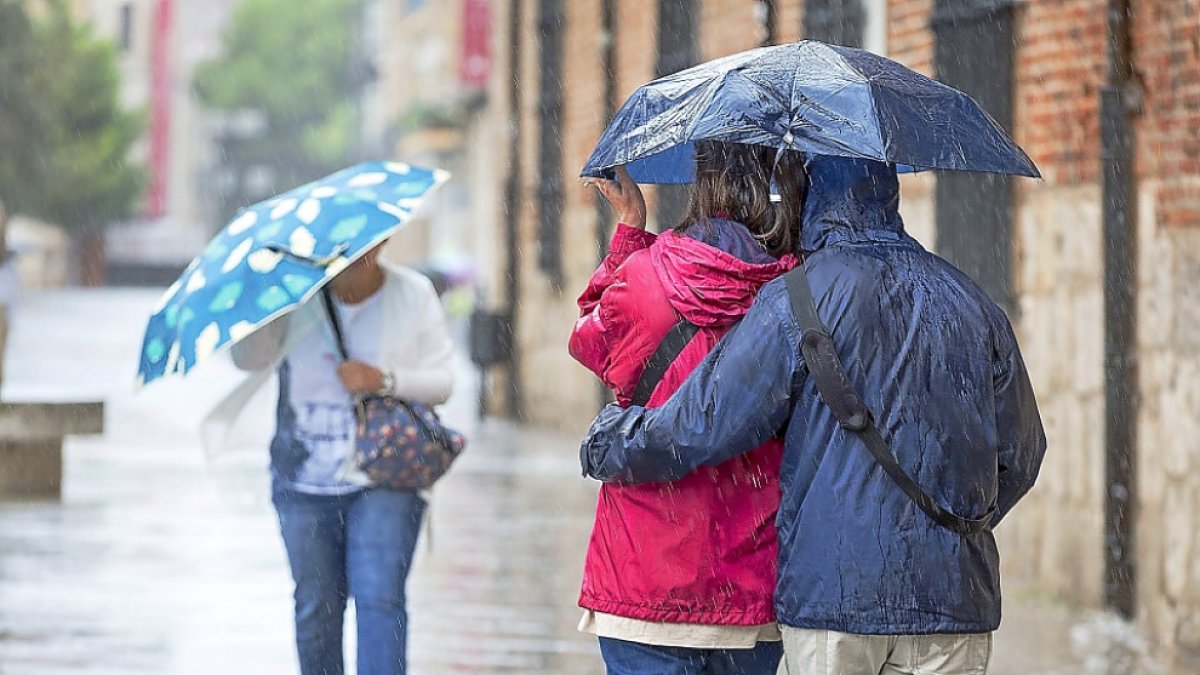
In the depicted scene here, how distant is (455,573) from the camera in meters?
9.91

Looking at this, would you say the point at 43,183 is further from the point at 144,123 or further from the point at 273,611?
the point at 273,611

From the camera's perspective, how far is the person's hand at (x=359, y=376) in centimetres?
549

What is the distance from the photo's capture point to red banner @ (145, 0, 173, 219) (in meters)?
102

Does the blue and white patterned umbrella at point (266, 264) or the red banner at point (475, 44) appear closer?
the blue and white patterned umbrella at point (266, 264)

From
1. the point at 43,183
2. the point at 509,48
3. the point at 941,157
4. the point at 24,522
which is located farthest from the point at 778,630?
the point at 43,183

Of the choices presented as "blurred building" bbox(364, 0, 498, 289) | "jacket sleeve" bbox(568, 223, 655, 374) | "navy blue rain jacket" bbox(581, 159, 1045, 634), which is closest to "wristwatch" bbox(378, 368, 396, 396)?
"jacket sleeve" bbox(568, 223, 655, 374)

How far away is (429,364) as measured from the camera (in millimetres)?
5648

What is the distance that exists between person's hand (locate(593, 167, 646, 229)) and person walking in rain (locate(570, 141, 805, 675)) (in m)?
0.23

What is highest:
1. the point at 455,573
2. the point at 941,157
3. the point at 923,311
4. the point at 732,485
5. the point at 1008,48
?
the point at 1008,48

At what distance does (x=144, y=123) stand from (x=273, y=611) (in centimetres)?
7357

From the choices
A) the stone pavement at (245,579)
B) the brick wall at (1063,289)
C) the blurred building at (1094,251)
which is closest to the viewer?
the stone pavement at (245,579)

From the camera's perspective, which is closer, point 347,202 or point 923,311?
point 923,311

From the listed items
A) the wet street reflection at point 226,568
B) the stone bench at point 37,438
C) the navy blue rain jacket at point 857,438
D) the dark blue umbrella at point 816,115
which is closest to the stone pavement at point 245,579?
the wet street reflection at point 226,568

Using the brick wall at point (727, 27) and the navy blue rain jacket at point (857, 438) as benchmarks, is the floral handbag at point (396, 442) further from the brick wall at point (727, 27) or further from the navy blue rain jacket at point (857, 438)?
the brick wall at point (727, 27)
